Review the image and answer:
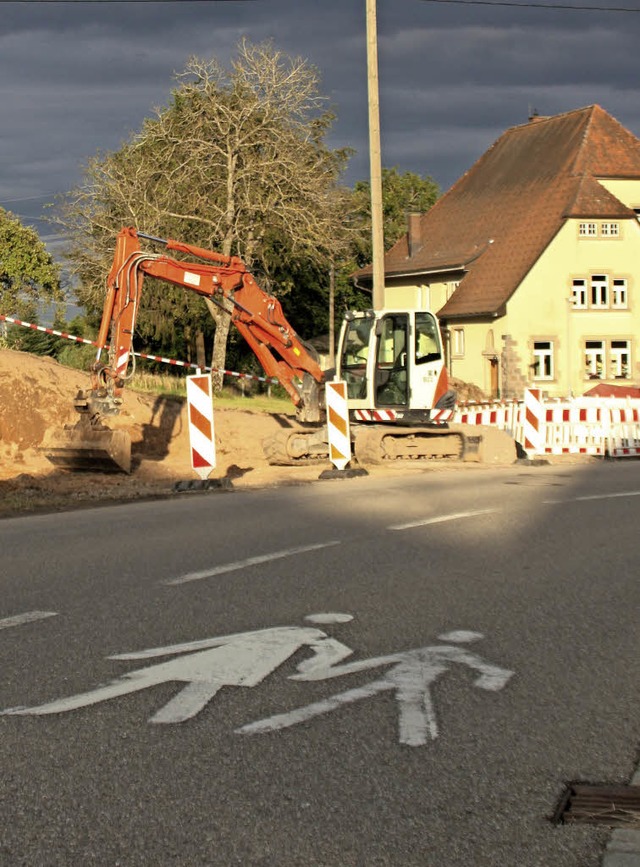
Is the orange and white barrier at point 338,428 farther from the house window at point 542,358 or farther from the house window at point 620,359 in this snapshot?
the house window at point 620,359

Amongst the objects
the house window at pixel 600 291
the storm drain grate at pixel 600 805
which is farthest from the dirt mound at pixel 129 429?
the house window at pixel 600 291

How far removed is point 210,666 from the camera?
6.57 metres

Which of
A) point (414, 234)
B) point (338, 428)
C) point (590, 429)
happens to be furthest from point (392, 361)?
point (414, 234)

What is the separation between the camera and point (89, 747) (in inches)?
204

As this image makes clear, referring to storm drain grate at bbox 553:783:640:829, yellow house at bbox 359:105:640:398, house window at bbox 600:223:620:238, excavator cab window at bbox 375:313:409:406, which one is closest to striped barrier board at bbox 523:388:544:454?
excavator cab window at bbox 375:313:409:406

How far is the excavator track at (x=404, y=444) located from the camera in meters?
23.5

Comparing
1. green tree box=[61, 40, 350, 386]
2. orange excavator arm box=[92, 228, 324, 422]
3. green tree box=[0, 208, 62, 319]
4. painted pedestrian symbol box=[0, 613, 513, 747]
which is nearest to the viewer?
painted pedestrian symbol box=[0, 613, 513, 747]

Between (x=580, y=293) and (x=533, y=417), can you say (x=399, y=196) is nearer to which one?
(x=580, y=293)

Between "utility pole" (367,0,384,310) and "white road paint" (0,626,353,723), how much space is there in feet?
67.8

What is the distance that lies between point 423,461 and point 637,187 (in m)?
38.7

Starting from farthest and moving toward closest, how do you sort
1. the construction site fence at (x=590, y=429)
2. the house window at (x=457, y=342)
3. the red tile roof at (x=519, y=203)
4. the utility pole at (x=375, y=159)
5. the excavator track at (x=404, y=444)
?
the house window at (x=457, y=342), the red tile roof at (x=519, y=203), the construction site fence at (x=590, y=429), the utility pole at (x=375, y=159), the excavator track at (x=404, y=444)

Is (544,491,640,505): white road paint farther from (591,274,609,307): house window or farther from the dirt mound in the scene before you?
(591,274,609,307): house window

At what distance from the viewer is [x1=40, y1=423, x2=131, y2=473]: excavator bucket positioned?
2061cm

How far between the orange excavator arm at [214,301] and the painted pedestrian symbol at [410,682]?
14.2 meters
